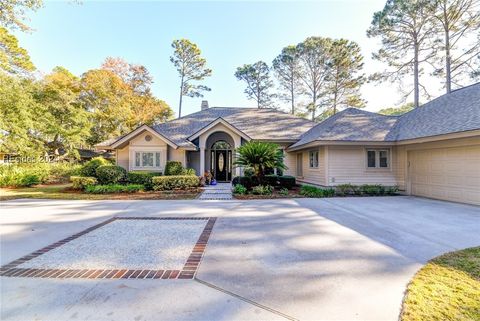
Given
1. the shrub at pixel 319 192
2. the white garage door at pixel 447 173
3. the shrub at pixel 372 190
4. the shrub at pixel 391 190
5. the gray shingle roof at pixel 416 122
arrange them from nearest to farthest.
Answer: the white garage door at pixel 447 173 → the gray shingle roof at pixel 416 122 → the shrub at pixel 319 192 → the shrub at pixel 372 190 → the shrub at pixel 391 190

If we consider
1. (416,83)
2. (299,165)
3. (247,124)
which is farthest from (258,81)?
(299,165)

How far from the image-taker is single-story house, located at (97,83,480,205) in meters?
9.45

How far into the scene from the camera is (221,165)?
55.9 feet

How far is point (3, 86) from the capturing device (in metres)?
17.6

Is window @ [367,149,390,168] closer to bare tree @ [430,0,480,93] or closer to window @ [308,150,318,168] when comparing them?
window @ [308,150,318,168]

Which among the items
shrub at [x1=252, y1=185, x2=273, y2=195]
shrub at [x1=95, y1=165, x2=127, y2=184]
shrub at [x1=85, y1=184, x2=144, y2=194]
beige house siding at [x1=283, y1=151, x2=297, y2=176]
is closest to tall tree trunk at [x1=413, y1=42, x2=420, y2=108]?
beige house siding at [x1=283, y1=151, x2=297, y2=176]

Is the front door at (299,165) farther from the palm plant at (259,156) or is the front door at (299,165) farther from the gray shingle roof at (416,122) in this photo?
the palm plant at (259,156)

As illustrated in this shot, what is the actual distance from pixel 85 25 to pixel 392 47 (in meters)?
23.7

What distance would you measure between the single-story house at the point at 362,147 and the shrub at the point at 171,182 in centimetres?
214

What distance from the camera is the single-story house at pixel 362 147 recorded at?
945cm

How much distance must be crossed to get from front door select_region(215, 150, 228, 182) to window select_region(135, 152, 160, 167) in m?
4.15

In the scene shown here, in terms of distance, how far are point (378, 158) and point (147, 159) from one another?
14065 mm

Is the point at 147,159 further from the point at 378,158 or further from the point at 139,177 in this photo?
the point at 378,158

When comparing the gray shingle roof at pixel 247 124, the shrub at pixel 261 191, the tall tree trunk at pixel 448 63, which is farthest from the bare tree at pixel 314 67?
the shrub at pixel 261 191
